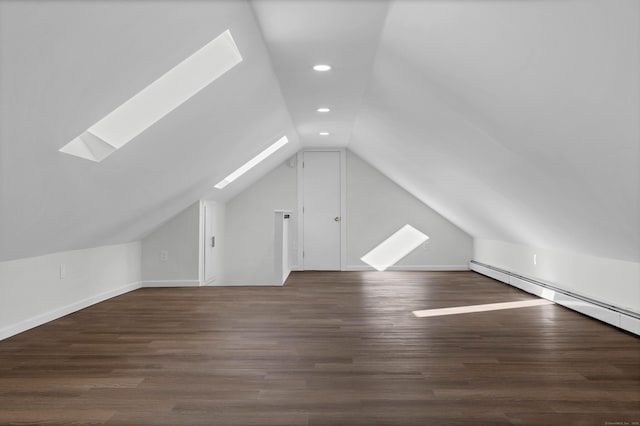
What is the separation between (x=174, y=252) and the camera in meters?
7.69

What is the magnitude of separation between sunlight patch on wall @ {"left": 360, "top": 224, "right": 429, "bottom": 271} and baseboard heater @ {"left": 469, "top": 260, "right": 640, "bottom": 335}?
1729 mm

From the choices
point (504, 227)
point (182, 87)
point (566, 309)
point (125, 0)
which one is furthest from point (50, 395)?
point (504, 227)

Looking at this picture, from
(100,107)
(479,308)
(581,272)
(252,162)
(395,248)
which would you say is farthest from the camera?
(395,248)

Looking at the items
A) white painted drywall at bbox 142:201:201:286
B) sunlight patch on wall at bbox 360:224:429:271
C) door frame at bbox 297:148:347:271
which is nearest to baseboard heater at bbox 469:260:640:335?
sunlight patch on wall at bbox 360:224:429:271

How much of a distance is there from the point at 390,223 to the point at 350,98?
431 cm

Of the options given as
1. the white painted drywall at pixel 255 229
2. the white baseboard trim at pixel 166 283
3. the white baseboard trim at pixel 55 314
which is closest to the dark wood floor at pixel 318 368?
the white baseboard trim at pixel 55 314

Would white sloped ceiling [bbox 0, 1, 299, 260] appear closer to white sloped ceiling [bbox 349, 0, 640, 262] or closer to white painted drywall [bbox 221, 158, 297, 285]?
white sloped ceiling [bbox 349, 0, 640, 262]

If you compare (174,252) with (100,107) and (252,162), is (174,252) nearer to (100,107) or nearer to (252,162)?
(252,162)

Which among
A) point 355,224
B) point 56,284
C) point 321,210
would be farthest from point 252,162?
point 56,284

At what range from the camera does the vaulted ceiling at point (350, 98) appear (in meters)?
2.46

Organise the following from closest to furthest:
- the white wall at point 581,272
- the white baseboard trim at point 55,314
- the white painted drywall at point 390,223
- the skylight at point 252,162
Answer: the white baseboard trim at point 55,314 < the white wall at point 581,272 < the skylight at point 252,162 < the white painted drywall at point 390,223

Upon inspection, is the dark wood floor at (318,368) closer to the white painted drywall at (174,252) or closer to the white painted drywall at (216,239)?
the white painted drywall at (174,252)

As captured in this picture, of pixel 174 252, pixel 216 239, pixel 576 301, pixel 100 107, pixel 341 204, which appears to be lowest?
pixel 576 301

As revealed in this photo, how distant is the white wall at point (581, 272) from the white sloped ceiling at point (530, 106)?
0.16 metres
